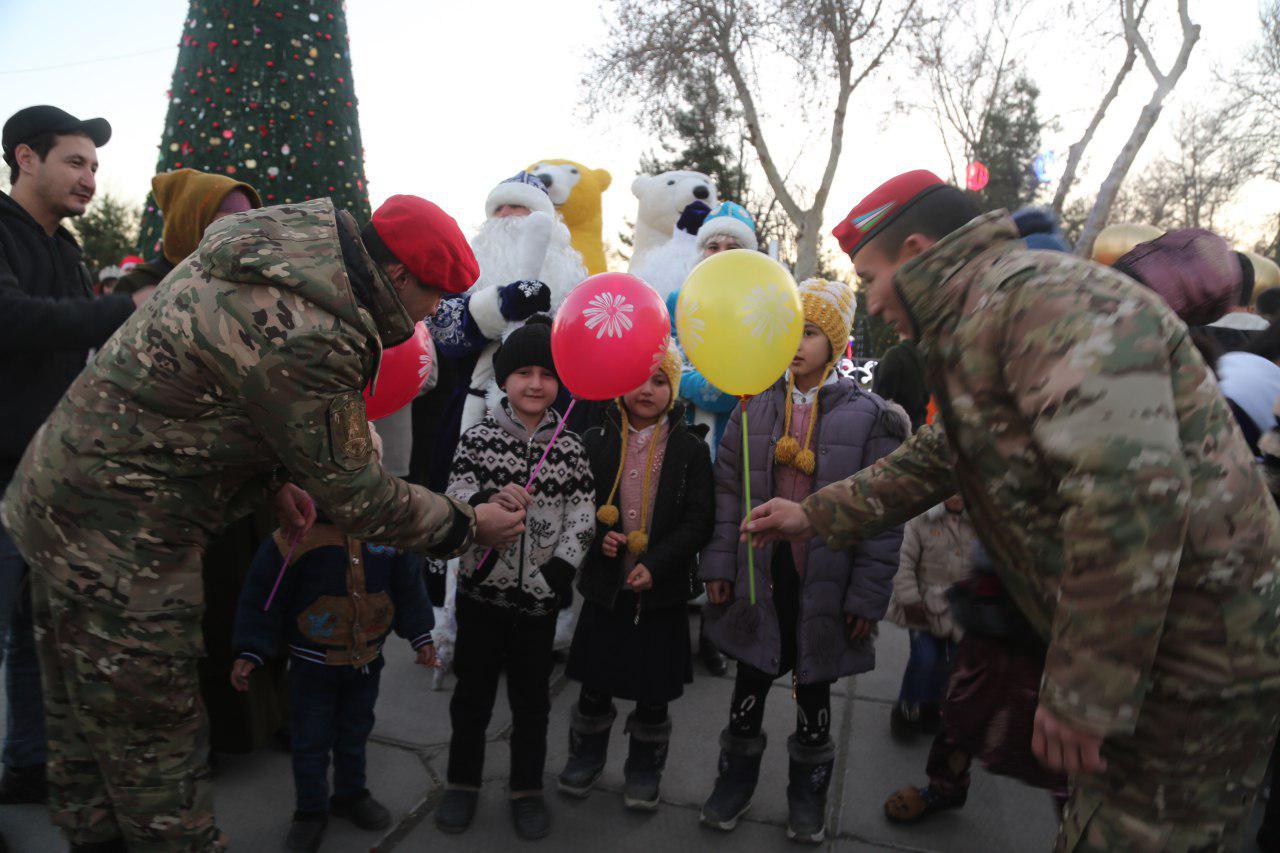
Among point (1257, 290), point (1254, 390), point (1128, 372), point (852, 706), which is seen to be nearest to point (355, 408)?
point (1128, 372)

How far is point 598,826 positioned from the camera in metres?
2.77

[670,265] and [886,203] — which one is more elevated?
[670,265]

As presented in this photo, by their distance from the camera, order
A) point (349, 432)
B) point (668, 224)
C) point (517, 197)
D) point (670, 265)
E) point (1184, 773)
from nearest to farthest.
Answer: point (1184, 773) < point (349, 432) < point (517, 197) < point (670, 265) < point (668, 224)

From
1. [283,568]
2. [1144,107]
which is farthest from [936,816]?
[1144,107]

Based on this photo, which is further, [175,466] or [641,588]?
[641,588]

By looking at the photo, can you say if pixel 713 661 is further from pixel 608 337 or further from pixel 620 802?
pixel 608 337

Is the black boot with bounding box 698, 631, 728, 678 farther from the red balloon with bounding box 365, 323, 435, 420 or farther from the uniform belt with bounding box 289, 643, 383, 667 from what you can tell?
the red balloon with bounding box 365, 323, 435, 420

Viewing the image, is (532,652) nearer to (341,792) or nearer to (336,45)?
(341,792)

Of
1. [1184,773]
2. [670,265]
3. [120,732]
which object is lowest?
[120,732]

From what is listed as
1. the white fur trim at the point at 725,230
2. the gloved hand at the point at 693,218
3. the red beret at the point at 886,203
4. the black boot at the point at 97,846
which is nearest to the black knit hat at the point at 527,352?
the red beret at the point at 886,203

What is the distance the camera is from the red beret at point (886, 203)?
1729 millimetres

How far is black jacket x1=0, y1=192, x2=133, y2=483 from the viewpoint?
2.32 m

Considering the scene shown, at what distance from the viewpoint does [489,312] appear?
12.9 ft

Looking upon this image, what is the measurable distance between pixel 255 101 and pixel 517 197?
60.0 inches
